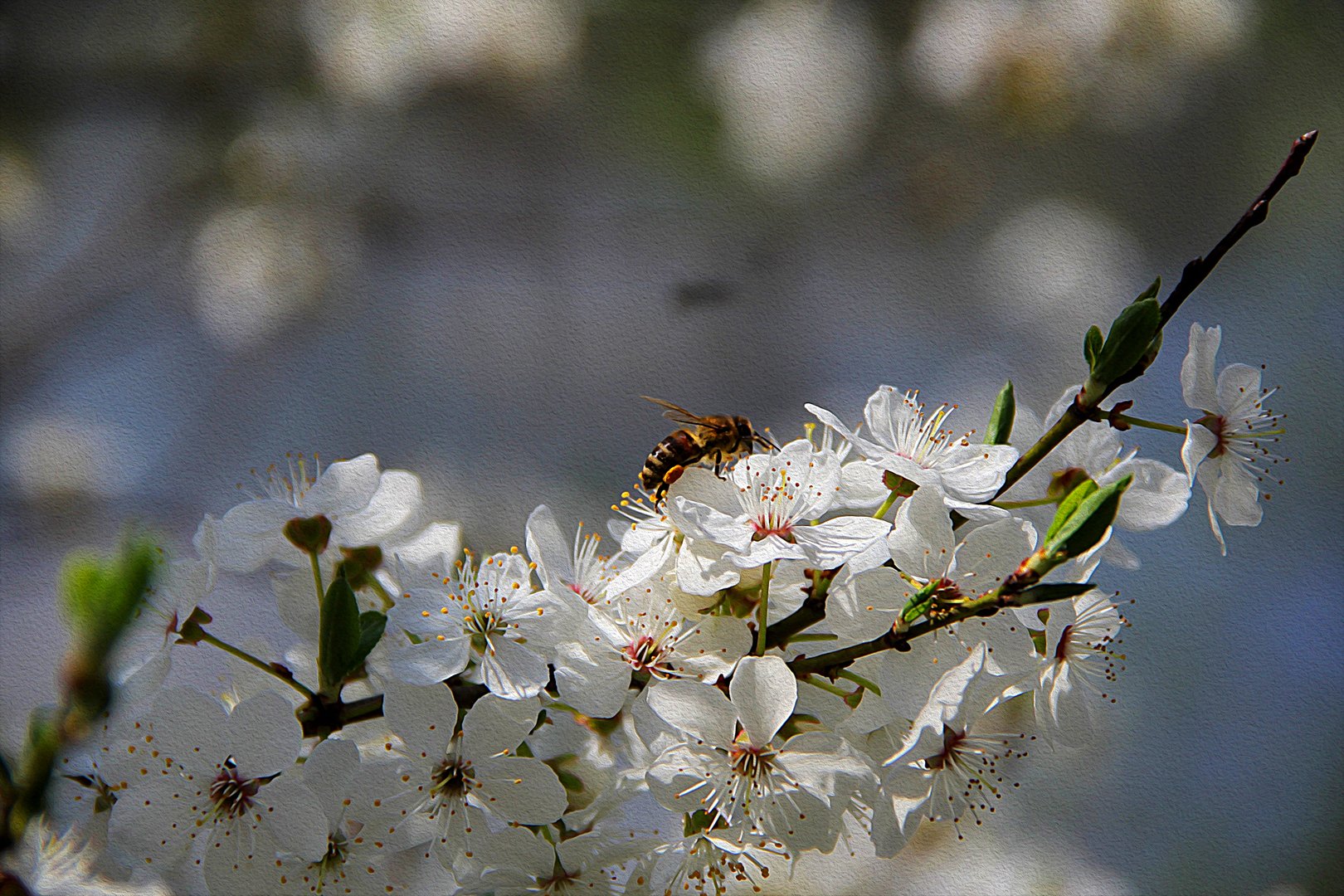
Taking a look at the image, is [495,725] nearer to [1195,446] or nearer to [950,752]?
[950,752]

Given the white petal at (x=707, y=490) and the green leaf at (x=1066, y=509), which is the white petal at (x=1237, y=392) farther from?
the white petal at (x=707, y=490)

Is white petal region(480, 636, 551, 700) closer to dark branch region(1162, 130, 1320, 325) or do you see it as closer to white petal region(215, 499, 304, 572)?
white petal region(215, 499, 304, 572)

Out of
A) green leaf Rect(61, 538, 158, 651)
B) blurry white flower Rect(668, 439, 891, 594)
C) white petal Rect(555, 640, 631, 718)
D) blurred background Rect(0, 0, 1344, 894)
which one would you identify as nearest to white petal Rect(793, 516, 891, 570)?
blurry white flower Rect(668, 439, 891, 594)

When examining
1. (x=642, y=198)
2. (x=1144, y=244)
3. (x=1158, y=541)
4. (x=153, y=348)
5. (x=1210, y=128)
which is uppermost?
(x=1210, y=128)

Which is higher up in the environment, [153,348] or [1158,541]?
[1158,541]

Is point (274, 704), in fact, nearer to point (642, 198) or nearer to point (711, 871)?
point (711, 871)

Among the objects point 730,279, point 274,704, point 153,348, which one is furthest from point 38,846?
point 730,279

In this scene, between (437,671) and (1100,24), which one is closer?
(437,671)
